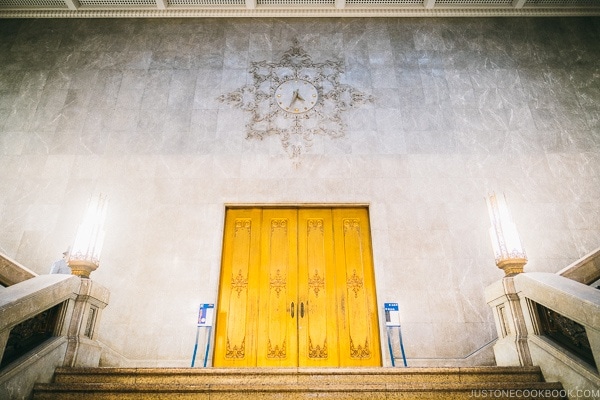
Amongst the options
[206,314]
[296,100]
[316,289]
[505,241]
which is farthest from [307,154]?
[505,241]

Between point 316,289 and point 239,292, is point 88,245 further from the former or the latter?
point 316,289

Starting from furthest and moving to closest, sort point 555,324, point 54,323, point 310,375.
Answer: point 54,323 → point 555,324 → point 310,375

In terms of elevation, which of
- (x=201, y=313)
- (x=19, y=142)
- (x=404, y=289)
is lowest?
(x=201, y=313)

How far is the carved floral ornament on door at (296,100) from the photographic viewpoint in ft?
23.7

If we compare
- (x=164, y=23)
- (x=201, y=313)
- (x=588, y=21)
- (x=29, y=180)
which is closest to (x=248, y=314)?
(x=201, y=313)

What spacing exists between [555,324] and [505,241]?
961 mm

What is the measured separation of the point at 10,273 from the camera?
3.98 meters

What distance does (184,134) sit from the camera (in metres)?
7.18

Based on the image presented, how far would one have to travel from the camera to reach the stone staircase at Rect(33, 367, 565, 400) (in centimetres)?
311

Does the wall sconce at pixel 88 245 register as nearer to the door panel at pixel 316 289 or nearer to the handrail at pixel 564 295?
the door panel at pixel 316 289

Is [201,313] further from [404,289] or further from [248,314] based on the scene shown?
[404,289]

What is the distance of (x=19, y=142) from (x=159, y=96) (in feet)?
8.61

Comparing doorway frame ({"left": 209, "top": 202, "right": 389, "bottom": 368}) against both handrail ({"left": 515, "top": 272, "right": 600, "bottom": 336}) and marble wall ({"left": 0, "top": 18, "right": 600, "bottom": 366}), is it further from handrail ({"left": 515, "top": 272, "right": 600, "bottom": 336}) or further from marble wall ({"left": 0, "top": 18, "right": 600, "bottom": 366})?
handrail ({"left": 515, "top": 272, "right": 600, "bottom": 336})

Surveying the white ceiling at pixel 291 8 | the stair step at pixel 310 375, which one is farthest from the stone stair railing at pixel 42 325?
the white ceiling at pixel 291 8
